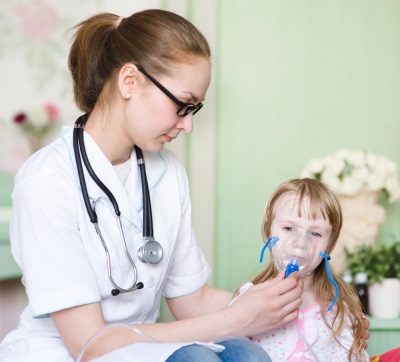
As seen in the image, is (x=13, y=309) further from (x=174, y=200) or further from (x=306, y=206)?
(x=306, y=206)

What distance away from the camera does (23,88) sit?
10.0ft

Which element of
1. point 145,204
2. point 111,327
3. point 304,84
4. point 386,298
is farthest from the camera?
point 304,84

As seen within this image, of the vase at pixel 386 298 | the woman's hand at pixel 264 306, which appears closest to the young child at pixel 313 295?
the woman's hand at pixel 264 306

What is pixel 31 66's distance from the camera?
3.08m

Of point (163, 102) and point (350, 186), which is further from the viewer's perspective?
point (350, 186)

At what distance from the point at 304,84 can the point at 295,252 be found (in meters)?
1.74

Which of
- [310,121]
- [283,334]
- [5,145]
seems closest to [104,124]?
[283,334]

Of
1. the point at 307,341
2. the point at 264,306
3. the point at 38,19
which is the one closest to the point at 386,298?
the point at 307,341

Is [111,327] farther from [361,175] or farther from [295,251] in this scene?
[361,175]

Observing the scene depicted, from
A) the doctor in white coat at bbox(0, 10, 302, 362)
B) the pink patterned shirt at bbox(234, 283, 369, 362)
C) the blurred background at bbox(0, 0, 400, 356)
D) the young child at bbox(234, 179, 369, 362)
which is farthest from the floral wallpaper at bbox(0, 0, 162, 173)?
the pink patterned shirt at bbox(234, 283, 369, 362)

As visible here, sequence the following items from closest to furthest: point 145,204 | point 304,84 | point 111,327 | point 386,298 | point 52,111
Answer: point 111,327 → point 145,204 → point 386,298 → point 52,111 → point 304,84

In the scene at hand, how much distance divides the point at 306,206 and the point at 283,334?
0.34 metres

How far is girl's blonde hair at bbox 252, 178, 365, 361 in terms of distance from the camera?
198 centimetres

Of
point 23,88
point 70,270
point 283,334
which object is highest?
point 23,88
